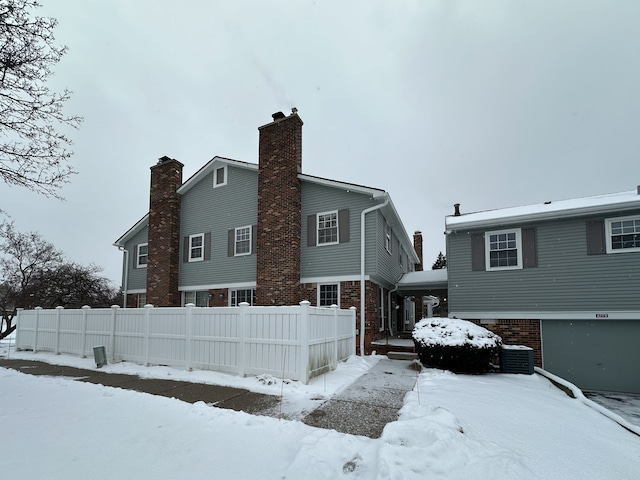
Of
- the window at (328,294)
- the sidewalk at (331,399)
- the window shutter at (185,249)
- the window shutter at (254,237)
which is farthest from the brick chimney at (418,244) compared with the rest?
the sidewalk at (331,399)

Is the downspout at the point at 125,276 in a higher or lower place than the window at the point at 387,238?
lower

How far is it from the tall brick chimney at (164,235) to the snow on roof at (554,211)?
12413mm

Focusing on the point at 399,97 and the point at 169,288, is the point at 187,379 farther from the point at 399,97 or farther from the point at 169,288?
the point at 399,97

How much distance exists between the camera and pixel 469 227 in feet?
38.9

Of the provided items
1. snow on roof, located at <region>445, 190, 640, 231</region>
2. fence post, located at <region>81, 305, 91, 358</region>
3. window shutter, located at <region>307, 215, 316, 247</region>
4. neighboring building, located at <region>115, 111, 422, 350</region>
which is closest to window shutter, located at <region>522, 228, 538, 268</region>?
snow on roof, located at <region>445, 190, 640, 231</region>

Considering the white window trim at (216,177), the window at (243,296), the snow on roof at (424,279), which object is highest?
the white window trim at (216,177)

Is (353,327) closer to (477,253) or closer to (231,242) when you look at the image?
(477,253)

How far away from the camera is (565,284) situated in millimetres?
10570

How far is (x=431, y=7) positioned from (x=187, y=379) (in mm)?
13105

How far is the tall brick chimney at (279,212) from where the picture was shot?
1266cm

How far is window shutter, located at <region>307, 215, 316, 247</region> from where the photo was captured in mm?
13125

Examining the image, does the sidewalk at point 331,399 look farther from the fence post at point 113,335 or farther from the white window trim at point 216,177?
the white window trim at point 216,177

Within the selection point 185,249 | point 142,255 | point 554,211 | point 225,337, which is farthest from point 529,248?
point 142,255

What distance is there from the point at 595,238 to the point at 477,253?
3365 millimetres
